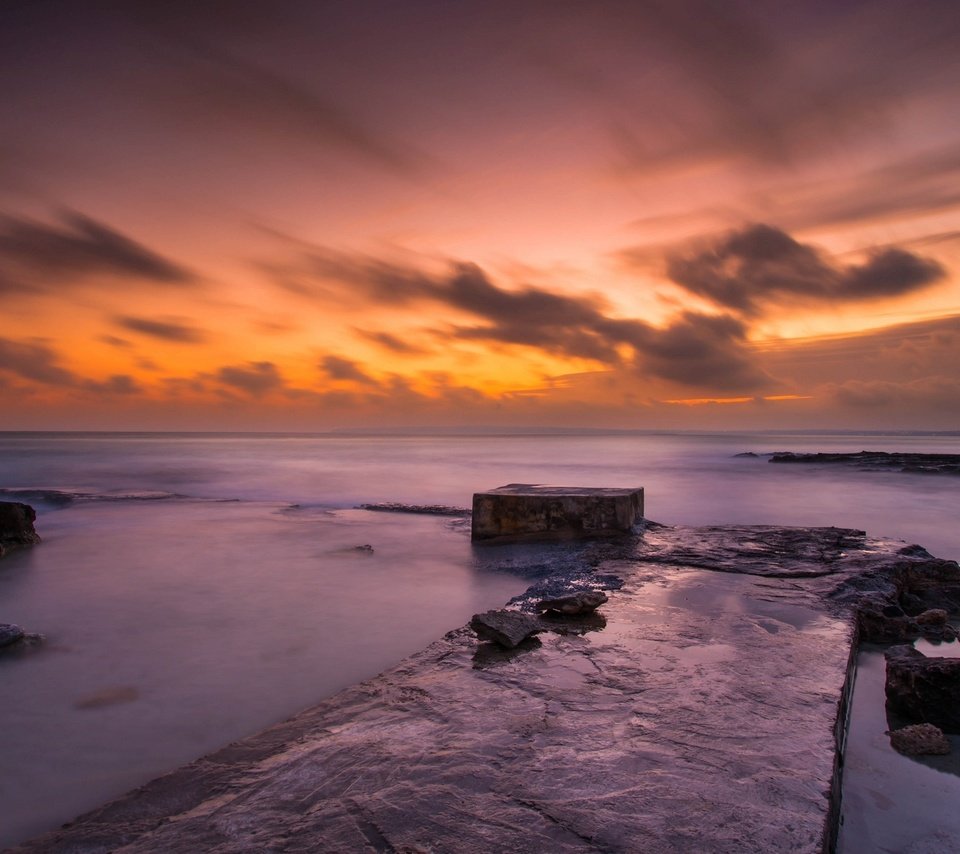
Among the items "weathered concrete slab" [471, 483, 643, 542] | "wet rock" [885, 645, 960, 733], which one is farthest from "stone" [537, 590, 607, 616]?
"weathered concrete slab" [471, 483, 643, 542]

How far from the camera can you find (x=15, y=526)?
876 centimetres

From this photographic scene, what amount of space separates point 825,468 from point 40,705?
33679mm

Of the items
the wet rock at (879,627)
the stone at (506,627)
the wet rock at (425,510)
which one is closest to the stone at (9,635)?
the stone at (506,627)

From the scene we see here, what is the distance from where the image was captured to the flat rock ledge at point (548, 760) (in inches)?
69.4

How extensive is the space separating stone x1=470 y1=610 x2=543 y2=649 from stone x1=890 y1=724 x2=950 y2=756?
178 cm

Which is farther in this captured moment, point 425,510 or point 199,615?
point 425,510

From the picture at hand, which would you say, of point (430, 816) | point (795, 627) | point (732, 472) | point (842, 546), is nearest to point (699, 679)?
point (795, 627)

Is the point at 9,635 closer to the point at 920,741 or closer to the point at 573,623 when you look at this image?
the point at 573,623

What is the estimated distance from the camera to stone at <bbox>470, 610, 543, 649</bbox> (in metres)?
3.42

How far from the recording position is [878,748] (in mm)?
2854

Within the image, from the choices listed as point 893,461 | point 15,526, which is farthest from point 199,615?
point 893,461

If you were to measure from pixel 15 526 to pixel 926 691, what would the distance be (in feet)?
34.4

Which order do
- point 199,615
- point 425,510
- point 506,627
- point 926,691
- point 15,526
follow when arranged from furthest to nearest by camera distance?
point 425,510, point 15,526, point 199,615, point 506,627, point 926,691

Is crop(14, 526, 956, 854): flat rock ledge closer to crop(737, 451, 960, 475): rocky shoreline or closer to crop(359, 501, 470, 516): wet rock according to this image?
crop(359, 501, 470, 516): wet rock
